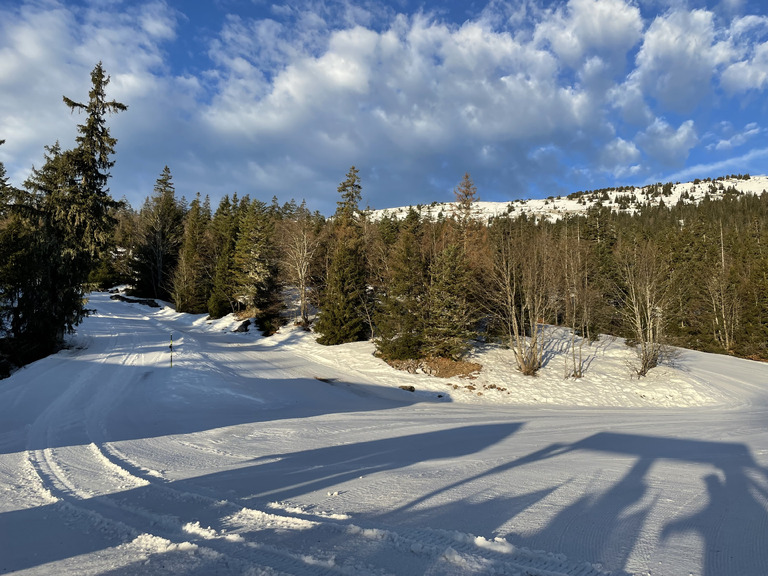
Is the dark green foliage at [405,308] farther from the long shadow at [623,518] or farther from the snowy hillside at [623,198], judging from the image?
the snowy hillside at [623,198]

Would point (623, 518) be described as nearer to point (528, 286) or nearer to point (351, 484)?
point (351, 484)

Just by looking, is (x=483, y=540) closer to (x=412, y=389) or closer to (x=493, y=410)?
(x=493, y=410)

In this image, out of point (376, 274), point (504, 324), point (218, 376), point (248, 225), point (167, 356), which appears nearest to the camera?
point (218, 376)

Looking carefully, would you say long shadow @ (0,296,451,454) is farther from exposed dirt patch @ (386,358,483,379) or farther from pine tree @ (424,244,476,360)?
pine tree @ (424,244,476,360)

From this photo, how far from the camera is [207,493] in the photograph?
4965mm

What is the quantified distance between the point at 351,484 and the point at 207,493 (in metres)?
1.89

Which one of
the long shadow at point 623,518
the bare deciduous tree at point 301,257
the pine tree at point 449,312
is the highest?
the bare deciduous tree at point 301,257

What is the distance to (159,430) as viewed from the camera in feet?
29.5

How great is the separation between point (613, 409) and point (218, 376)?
56.3ft

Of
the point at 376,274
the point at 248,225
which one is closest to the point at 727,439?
A: the point at 376,274

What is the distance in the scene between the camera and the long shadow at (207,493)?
12.2ft

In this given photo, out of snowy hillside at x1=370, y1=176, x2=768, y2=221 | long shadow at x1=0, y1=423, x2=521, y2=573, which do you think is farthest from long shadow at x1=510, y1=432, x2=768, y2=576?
snowy hillside at x1=370, y1=176, x2=768, y2=221

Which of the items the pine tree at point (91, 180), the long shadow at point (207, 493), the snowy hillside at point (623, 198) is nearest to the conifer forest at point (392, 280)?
the pine tree at point (91, 180)

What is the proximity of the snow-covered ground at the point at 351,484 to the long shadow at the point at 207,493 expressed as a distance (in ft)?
0.10
